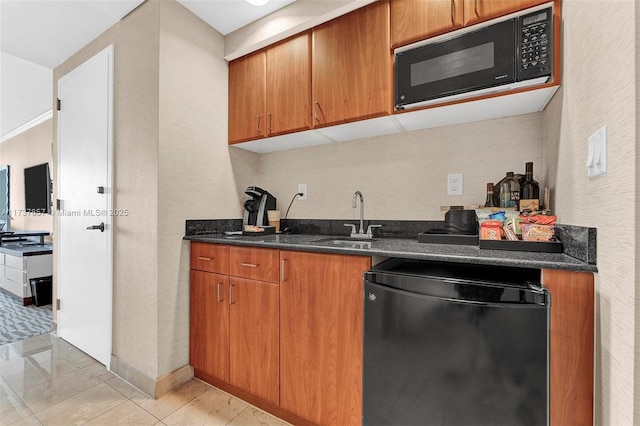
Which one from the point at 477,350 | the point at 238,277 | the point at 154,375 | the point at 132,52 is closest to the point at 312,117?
the point at 238,277

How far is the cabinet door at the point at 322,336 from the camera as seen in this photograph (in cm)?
125

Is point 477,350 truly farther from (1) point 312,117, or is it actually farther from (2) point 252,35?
(2) point 252,35

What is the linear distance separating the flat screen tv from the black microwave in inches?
191

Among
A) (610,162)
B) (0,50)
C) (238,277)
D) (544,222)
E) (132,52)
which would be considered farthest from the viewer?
(0,50)

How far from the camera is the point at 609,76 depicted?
75cm

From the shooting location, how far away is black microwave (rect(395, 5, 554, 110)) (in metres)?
1.17

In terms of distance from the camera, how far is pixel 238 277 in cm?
161

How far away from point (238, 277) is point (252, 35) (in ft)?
5.25

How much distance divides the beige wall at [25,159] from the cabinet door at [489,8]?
16.9 feet

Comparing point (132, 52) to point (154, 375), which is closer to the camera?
point (154, 375)

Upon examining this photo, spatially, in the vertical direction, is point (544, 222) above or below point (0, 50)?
below

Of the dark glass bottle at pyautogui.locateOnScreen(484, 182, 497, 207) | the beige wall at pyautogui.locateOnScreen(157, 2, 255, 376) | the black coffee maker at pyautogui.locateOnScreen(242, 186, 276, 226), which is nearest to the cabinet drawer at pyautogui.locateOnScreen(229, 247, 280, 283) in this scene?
the beige wall at pyautogui.locateOnScreen(157, 2, 255, 376)

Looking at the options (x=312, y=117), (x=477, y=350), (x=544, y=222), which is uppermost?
(x=312, y=117)

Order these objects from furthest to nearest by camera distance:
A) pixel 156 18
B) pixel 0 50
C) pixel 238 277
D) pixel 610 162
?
pixel 0 50, pixel 156 18, pixel 238 277, pixel 610 162
